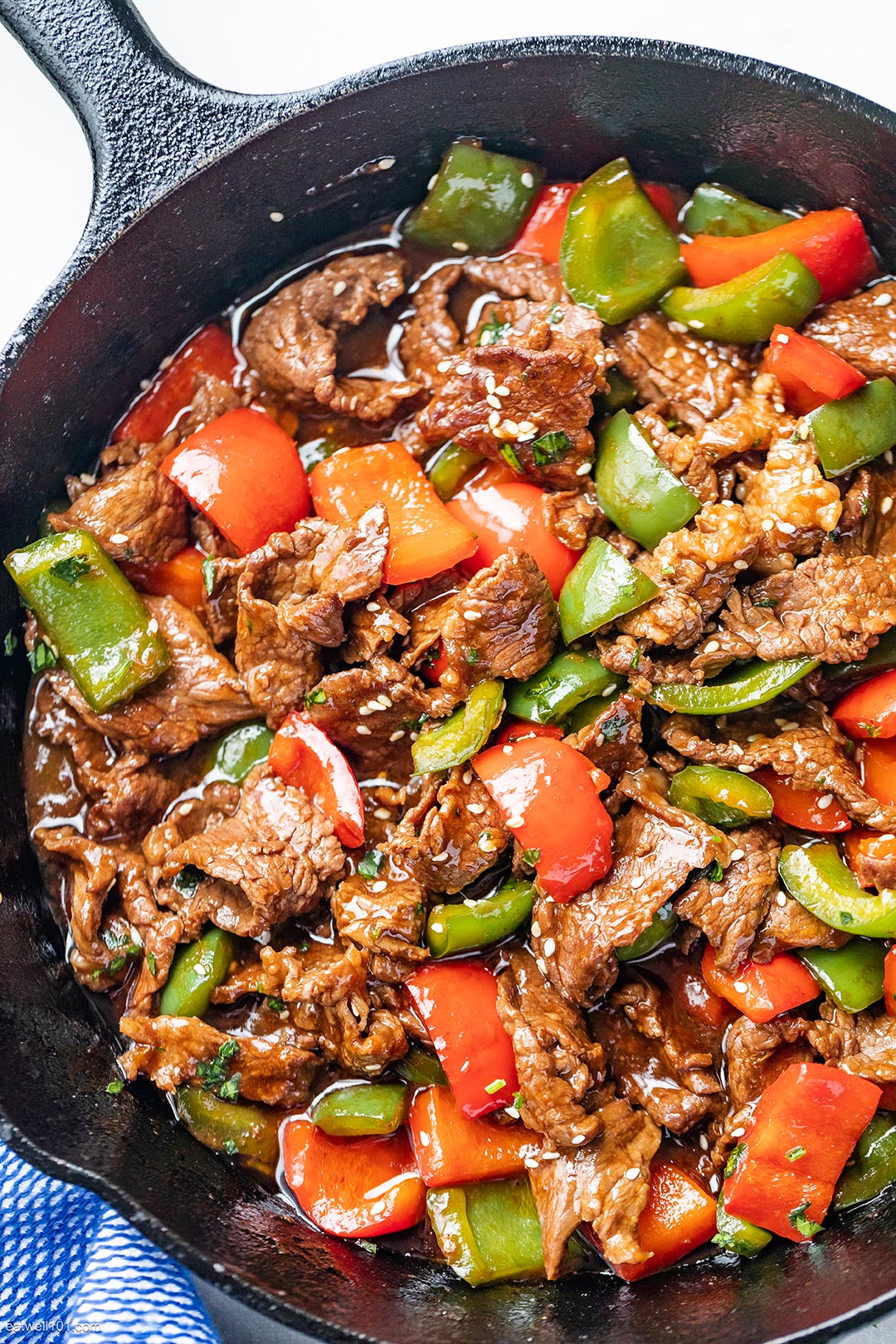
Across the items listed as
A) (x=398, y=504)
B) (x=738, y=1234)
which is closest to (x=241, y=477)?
(x=398, y=504)

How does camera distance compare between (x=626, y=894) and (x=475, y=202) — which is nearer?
(x=626, y=894)

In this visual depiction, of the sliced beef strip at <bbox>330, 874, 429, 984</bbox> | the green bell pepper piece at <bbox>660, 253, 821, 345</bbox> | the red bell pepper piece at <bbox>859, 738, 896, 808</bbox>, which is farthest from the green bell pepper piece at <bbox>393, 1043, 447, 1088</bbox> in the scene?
the green bell pepper piece at <bbox>660, 253, 821, 345</bbox>

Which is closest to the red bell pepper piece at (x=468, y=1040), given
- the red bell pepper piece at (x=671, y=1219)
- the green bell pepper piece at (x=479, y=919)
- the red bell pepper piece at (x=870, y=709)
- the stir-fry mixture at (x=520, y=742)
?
the stir-fry mixture at (x=520, y=742)

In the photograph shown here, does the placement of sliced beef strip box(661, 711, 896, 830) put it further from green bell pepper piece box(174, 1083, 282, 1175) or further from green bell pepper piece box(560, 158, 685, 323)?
green bell pepper piece box(174, 1083, 282, 1175)

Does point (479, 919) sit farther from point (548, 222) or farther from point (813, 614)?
point (548, 222)

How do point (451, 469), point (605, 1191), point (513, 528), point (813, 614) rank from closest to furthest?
1. point (605, 1191)
2. point (813, 614)
3. point (513, 528)
4. point (451, 469)

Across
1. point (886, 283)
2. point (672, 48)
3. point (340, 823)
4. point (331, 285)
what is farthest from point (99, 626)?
point (886, 283)
